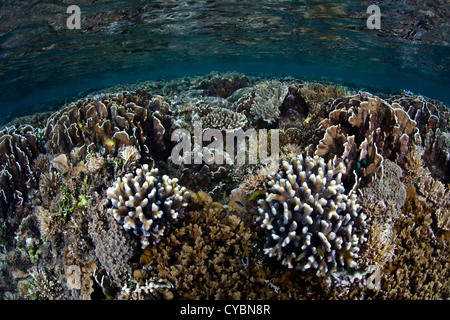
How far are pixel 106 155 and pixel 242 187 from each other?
115 inches

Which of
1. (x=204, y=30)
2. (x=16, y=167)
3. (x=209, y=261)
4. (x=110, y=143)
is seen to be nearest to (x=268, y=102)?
(x=110, y=143)

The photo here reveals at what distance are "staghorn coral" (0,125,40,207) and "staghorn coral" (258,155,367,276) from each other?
5680mm

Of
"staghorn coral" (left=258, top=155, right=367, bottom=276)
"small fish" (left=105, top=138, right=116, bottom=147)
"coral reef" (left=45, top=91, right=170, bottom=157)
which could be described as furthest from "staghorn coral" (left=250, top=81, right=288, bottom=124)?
"small fish" (left=105, top=138, right=116, bottom=147)

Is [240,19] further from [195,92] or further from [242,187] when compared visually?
[242,187]

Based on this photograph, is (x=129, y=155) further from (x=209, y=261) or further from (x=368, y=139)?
A: (x=368, y=139)

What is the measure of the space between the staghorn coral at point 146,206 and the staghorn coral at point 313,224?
4.93ft

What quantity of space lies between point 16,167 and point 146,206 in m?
4.22

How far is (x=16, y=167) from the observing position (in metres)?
5.59

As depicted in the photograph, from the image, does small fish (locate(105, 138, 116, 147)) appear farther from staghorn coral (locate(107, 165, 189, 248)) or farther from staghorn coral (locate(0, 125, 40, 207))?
staghorn coral (locate(0, 125, 40, 207))

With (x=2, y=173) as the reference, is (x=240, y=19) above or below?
above

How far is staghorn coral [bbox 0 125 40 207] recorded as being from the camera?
5.49 metres
